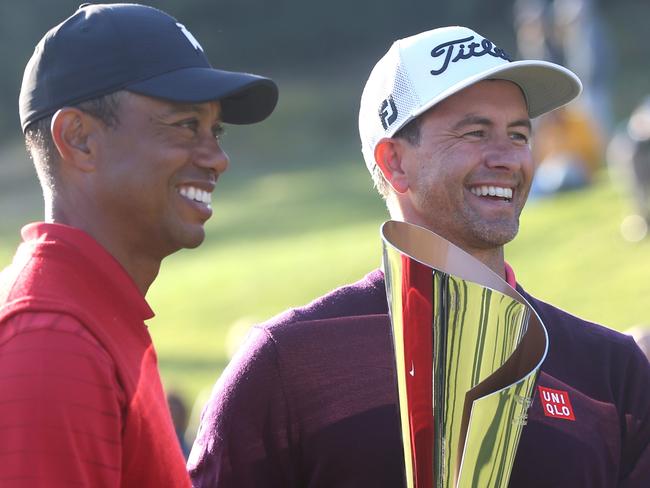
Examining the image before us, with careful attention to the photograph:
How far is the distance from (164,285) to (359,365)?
49.2 ft

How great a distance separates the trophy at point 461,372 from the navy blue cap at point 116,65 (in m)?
0.57

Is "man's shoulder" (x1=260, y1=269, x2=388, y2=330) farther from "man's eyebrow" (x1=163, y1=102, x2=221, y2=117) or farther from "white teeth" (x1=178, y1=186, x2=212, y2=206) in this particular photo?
"man's eyebrow" (x1=163, y1=102, x2=221, y2=117)

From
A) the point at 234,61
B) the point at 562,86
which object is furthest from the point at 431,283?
the point at 234,61

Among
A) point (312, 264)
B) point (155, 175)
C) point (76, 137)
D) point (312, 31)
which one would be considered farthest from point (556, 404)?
point (312, 31)

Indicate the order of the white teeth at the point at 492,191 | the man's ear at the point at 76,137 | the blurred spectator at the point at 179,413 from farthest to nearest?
the blurred spectator at the point at 179,413 < the white teeth at the point at 492,191 < the man's ear at the point at 76,137

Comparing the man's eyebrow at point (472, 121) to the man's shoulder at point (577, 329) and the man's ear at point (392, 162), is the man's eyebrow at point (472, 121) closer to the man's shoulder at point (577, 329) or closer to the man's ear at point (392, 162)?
the man's ear at point (392, 162)

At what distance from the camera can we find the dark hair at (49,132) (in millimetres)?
2893

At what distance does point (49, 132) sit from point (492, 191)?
1291 mm

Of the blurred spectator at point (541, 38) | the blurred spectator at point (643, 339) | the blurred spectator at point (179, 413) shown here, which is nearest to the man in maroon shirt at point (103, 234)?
the blurred spectator at point (643, 339)

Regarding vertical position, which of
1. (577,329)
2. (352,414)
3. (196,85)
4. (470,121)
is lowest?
(352,414)

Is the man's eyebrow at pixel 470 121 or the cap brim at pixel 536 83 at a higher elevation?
the cap brim at pixel 536 83

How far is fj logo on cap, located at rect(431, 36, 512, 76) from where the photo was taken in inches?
147

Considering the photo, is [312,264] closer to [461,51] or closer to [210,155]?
[461,51]

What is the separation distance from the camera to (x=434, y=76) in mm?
3725
